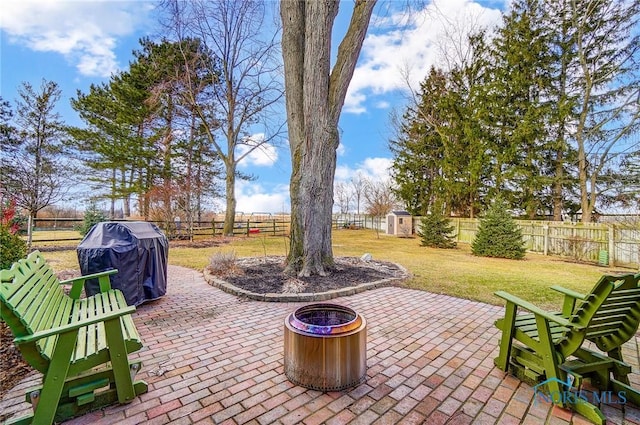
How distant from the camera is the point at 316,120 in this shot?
17.8ft

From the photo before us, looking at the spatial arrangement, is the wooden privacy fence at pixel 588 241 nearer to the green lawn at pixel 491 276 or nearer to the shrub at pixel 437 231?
the green lawn at pixel 491 276

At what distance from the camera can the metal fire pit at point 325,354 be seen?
2090 mm

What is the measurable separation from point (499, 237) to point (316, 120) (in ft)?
27.6

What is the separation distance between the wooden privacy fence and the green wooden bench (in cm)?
1178

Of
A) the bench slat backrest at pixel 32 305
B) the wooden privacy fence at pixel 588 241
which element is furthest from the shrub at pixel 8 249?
the wooden privacy fence at pixel 588 241

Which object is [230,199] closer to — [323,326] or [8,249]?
[8,249]

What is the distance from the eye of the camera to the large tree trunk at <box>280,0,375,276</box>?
5406 mm

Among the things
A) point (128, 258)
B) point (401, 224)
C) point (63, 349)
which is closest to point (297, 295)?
point (128, 258)

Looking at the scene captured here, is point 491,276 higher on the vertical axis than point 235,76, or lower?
lower

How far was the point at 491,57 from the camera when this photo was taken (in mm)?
16750

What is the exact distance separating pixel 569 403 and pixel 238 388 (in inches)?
94.0

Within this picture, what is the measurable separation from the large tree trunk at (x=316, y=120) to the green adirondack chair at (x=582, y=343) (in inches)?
144

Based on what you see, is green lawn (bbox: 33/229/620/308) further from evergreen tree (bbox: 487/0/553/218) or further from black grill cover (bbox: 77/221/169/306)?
evergreen tree (bbox: 487/0/553/218)

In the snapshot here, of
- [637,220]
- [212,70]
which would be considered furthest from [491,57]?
[212,70]
